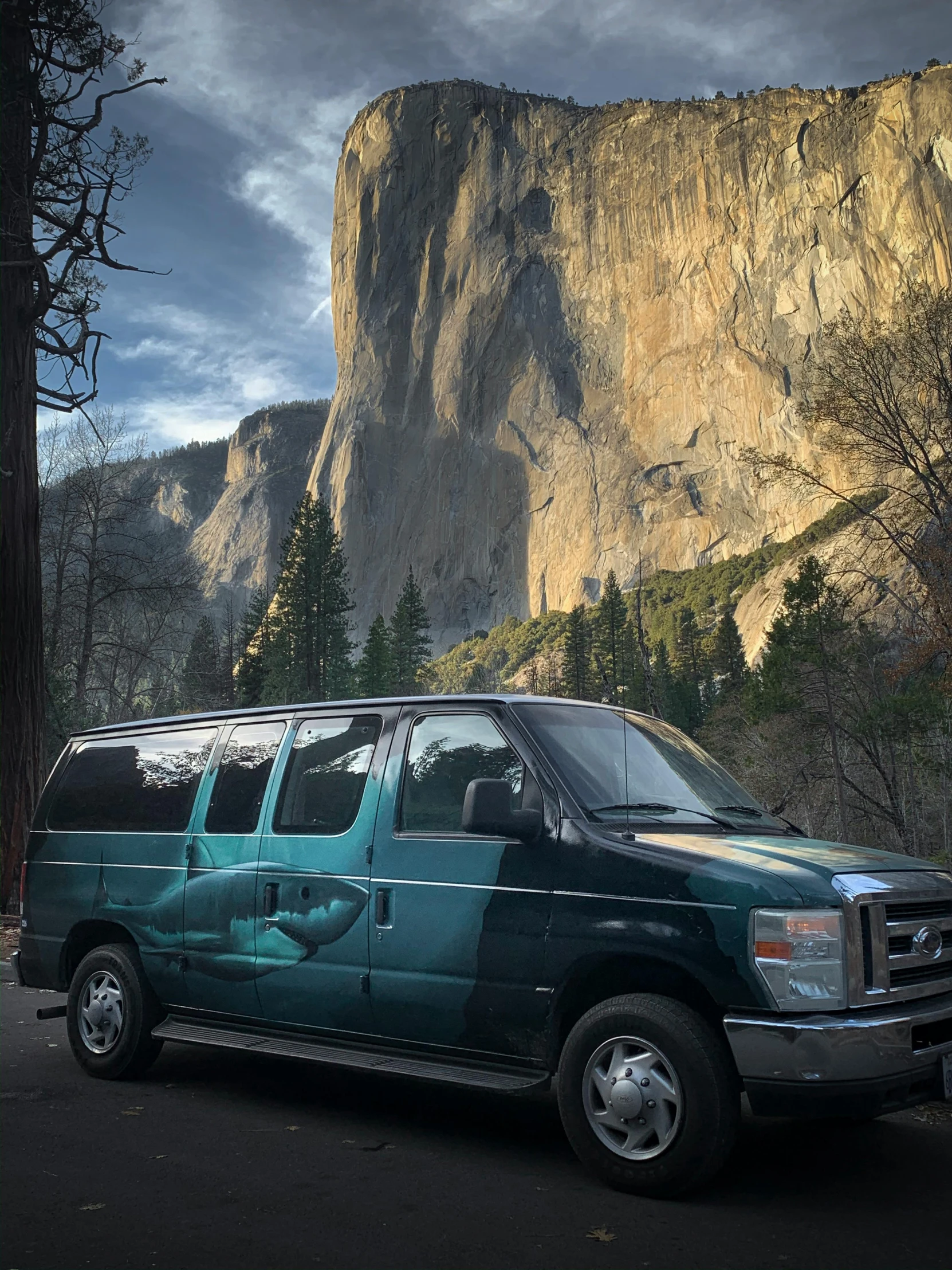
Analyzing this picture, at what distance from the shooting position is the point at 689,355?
4648 inches

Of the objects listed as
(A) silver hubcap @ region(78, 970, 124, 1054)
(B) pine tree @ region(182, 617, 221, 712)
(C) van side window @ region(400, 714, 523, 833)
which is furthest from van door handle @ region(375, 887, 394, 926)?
(B) pine tree @ region(182, 617, 221, 712)

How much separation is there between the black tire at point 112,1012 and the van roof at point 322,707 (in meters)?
1.29

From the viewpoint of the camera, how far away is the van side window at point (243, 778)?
601cm

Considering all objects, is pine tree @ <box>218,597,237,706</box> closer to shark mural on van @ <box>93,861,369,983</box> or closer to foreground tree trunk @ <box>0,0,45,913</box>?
foreground tree trunk @ <box>0,0,45,913</box>

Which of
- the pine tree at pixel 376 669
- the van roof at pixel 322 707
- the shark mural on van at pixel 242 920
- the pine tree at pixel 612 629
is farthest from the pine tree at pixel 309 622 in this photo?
the shark mural on van at pixel 242 920

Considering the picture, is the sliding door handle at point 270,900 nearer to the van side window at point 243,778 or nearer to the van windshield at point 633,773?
the van side window at point 243,778

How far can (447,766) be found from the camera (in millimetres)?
5348

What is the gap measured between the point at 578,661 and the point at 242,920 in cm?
7993

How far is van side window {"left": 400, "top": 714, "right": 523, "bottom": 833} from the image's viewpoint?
17.0 ft

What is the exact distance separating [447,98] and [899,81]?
53953mm

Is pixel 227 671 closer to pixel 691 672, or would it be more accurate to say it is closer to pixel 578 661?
pixel 578 661

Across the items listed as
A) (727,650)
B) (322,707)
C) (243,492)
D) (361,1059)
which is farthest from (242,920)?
(243,492)

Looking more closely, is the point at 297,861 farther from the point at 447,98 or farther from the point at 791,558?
the point at 447,98

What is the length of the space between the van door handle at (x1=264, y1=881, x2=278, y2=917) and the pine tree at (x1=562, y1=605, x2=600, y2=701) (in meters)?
76.2
